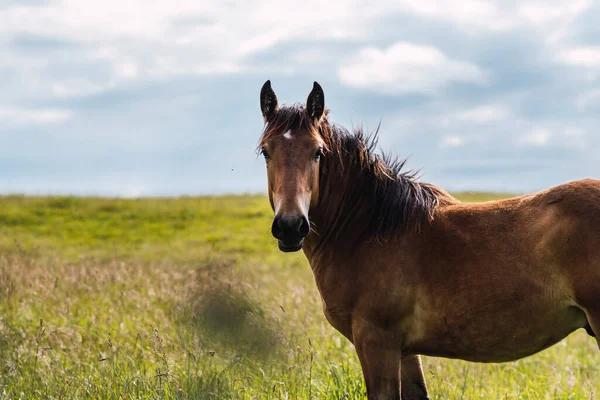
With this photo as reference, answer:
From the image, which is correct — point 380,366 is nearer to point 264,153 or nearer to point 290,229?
point 290,229

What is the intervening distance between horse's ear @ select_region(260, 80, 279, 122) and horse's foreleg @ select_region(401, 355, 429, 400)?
8.50 feet

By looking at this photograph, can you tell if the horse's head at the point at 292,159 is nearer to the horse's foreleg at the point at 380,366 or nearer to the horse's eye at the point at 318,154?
the horse's eye at the point at 318,154

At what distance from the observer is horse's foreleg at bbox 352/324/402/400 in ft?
15.7

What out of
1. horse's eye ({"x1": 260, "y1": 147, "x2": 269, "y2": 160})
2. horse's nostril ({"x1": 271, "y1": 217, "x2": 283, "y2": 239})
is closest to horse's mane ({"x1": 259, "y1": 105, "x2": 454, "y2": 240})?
horse's eye ({"x1": 260, "y1": 147, "x2": 269, "y2": 160})

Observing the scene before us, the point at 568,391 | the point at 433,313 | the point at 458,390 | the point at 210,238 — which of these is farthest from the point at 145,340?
the point at 210,238

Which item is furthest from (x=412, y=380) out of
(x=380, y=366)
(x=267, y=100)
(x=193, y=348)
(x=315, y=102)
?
(x=267, y=100)

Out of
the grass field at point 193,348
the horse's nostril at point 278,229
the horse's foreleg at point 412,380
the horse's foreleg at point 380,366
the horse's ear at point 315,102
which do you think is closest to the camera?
the horse's nostril at point 278,229

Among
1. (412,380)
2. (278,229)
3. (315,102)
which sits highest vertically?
(315,102)

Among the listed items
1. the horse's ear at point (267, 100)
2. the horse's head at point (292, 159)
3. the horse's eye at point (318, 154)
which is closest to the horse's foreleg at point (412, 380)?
the horse's head at point (292, 159)

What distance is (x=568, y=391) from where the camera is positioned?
7430 millimetres

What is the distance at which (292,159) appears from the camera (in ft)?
15.8

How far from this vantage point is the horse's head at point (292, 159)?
4.50m

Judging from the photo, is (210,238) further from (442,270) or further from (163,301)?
(442,270)

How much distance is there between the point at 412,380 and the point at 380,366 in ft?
3.18
